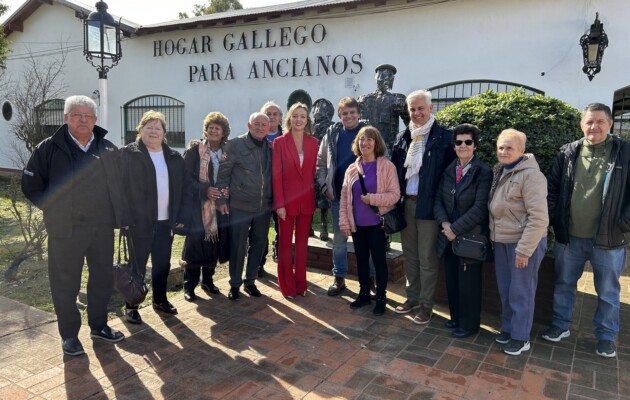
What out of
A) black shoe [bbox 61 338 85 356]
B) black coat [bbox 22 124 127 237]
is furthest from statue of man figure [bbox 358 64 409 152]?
black shoe [bbox 61 338 85 356]

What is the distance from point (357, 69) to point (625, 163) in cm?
838

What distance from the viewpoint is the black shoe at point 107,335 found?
360cm

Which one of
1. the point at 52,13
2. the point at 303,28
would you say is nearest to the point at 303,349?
the point at 303,28

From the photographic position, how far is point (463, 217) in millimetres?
3590

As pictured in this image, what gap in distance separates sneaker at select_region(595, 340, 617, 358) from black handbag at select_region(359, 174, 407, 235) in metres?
1.74

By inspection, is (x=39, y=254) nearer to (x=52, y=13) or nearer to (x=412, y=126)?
(x=412, y=126)

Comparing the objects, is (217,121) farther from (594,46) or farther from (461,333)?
(594,46)

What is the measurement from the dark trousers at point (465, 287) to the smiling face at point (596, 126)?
125cm

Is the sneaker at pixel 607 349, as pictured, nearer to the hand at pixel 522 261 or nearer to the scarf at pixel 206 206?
the hand at pixel 522 261

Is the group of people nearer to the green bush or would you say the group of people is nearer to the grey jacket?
Answer: the grey jacket

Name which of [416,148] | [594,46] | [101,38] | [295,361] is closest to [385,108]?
[416,148]

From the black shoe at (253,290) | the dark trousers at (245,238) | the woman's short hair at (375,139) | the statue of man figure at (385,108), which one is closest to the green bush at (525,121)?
the woman's short hair at (375,139)

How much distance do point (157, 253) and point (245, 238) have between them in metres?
0.86

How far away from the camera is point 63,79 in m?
16.0
